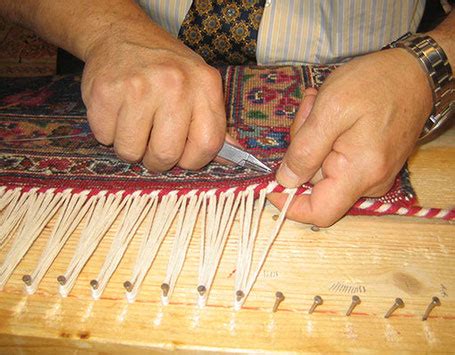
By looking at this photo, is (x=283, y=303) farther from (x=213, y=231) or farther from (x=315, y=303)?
(x=213, y=231)

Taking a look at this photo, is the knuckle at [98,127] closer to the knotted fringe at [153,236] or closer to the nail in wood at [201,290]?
the knotted fringe at [153,236]

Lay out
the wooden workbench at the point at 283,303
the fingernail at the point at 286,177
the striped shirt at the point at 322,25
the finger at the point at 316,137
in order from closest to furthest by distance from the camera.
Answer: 1. the wooden workbench at the point at 283,303
2. the finger at the point at 316,137
3. the fingernail at the point at 286,177
4. the striped shirt at the point at 322,25

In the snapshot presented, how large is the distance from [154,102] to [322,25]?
0.98 m

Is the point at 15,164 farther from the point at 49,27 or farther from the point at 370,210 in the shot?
the point at 370,210

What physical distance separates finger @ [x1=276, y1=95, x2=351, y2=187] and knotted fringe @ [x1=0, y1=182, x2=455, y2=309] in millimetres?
89

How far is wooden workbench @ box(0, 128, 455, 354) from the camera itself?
64 cm

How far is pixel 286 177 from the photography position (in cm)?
89

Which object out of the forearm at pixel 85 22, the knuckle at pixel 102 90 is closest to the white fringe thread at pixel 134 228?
the knuckle at pixel 102 90

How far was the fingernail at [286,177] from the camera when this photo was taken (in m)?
0.88

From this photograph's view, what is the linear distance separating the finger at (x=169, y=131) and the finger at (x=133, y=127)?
17mm

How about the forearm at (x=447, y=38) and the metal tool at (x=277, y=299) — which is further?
the forearm at (x=447, y=38)

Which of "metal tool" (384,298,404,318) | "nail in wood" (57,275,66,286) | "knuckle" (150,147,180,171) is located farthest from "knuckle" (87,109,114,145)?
"metal tool" (384,298,404,318)

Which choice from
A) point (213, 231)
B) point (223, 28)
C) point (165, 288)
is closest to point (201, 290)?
point (165, 288)

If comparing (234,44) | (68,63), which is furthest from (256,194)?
(68,63)
